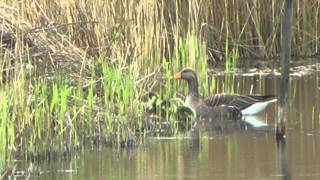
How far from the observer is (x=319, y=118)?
11.6 meters

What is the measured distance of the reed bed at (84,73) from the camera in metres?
9.46

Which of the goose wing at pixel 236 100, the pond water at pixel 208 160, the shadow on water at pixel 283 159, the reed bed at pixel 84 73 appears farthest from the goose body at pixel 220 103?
the shadow on water at pixel 283 159

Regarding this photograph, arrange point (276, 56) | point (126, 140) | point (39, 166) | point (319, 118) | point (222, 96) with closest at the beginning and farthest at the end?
point (39, 166), point (126, 140), point (319, 118), point (222, 96), point (276, 56)

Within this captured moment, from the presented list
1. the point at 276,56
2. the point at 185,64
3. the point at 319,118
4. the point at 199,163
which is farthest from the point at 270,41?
the point at 199,163

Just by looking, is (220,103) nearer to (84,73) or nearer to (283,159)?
(84,73)

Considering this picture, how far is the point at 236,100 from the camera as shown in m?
12.7

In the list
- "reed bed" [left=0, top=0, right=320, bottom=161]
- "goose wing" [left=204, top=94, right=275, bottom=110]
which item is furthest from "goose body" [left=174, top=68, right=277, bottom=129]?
"reed bed" [left=0, top=0, right=320, bottom=161]

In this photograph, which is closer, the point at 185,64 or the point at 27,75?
the point at 27,75

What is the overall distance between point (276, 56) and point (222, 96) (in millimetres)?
5376

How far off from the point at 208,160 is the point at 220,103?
343 centimetres

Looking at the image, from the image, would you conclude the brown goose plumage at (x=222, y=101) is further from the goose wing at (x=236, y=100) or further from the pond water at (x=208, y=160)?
the pond water at (x=208, y=160)

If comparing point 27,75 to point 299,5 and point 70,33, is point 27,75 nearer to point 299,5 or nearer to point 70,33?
point 70,33

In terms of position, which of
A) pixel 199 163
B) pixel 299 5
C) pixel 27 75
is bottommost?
pixel 199 163

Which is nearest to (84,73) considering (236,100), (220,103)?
(220,103)
